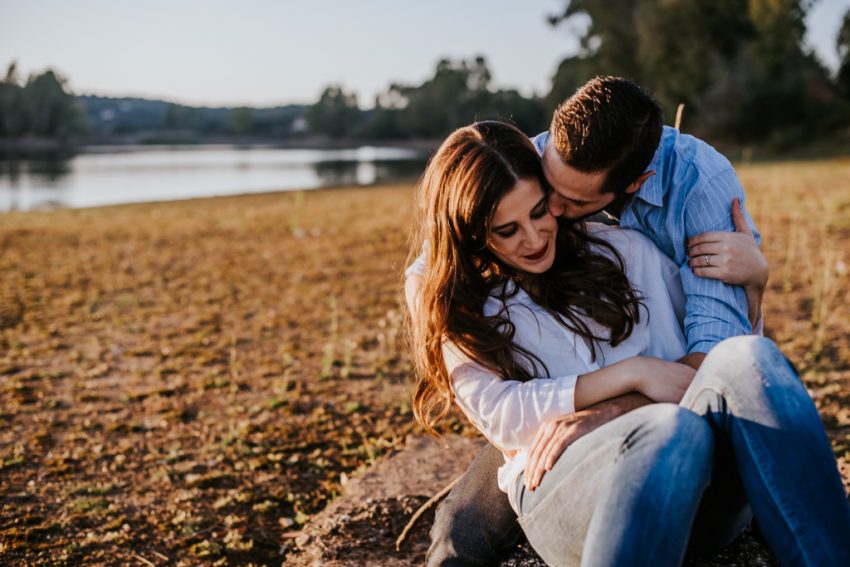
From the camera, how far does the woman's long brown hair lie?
241cm

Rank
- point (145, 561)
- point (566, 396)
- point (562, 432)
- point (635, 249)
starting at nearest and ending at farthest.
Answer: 1. point (562, 432)
2. point (566, 396)
3. point (635, 249)
4. point (145, 561)

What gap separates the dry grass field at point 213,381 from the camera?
328 cm

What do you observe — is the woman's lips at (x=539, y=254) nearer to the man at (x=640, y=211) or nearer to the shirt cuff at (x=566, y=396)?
the man at (x=640, y=211)

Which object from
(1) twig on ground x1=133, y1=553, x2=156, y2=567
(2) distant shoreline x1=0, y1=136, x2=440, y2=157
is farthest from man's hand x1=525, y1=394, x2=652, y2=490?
(2) distant shoreline x1=0, y1=136, x2=440, y2=157

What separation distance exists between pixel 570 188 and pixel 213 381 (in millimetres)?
3354

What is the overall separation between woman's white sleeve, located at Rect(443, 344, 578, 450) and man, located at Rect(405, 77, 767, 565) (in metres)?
0.36

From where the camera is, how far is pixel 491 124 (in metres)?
2.50

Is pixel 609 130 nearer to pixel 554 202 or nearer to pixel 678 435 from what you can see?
pixel 554 202

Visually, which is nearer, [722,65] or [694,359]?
[694,359]

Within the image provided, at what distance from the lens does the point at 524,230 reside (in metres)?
2.46

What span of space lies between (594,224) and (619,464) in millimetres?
1260

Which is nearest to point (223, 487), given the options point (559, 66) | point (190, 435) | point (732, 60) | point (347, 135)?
point (190, 435)

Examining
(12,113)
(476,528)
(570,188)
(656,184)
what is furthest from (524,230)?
(12,113)

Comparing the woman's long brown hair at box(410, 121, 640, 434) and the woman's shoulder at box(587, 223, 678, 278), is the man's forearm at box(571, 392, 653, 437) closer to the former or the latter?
the woman's long brown hair at box(410, 121, 640, 434)
